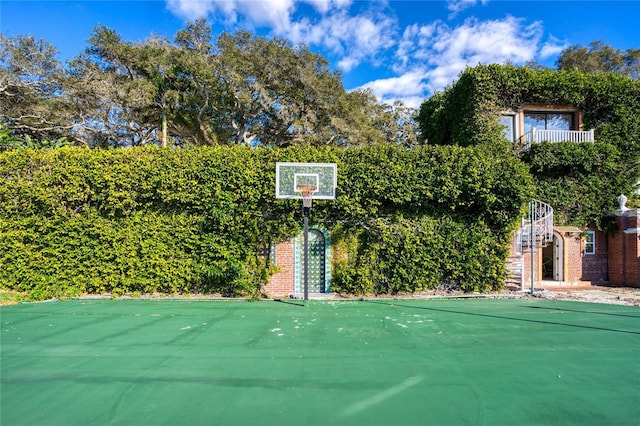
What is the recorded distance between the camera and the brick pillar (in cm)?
1188

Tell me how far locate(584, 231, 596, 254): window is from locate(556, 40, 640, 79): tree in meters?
15.9

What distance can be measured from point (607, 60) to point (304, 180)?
26.0m

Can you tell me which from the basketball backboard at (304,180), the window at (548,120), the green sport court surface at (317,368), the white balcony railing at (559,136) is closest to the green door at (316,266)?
the basketball backboard at (304,180)

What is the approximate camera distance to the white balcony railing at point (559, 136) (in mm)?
13094

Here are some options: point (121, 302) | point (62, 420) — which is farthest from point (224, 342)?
point (121, 302)

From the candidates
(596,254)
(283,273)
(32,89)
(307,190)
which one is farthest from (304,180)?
(32,89)

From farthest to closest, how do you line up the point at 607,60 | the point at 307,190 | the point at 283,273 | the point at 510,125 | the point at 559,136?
the point at 607,60
the point at 510,125
the point at 559,136
the point at 283,273
the point at 307,190

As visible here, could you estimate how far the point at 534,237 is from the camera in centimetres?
1073

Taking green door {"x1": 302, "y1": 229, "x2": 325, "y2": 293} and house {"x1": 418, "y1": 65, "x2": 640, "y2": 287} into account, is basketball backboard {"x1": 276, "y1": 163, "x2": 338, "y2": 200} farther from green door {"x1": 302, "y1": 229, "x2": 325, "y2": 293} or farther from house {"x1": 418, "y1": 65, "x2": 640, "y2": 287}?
house {"x1": 418, "y1": 65, "x2": 640, "y2": 287}

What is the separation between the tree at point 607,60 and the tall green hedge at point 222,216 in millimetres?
19682

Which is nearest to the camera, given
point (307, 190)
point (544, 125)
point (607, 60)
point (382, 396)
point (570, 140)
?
point (382, 396)

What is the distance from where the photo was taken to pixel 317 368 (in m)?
4.28

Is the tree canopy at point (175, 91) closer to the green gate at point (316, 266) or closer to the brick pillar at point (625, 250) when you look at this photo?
the green gate at point (316, 266)

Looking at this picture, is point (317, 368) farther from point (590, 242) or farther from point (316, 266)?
point (590, 242)
